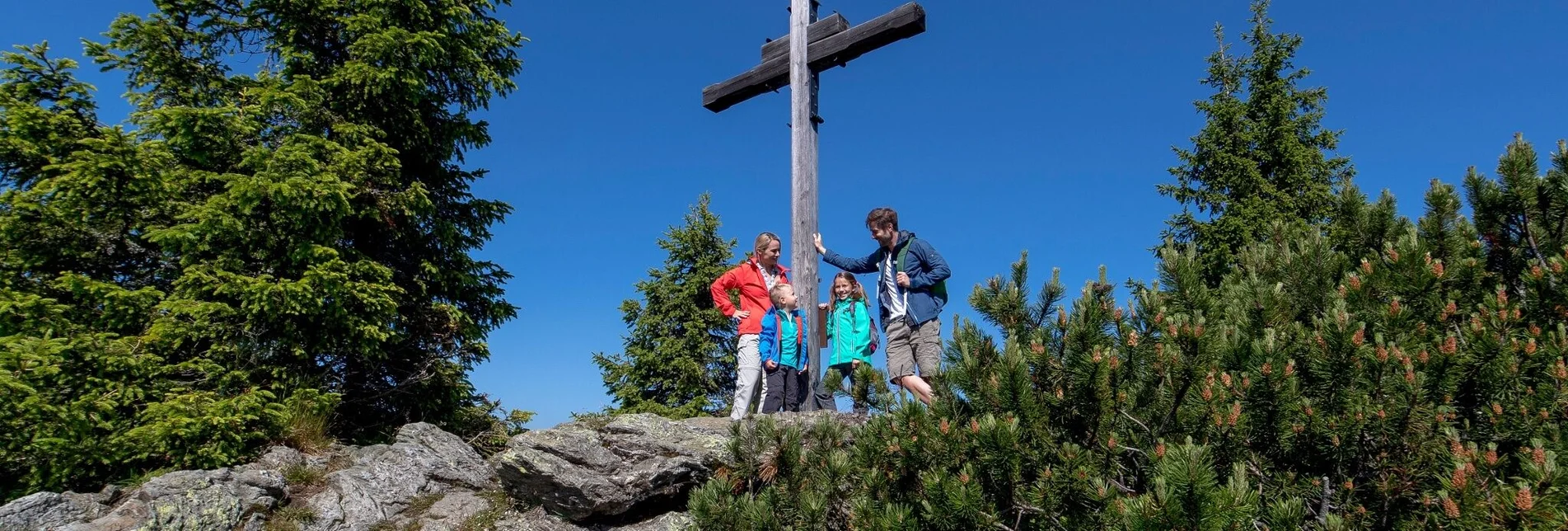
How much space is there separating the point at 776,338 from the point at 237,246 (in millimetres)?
5351

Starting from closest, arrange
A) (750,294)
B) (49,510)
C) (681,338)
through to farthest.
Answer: (49,510) < (750,294) < (681,338)

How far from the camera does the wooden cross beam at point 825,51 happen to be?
7770 mm

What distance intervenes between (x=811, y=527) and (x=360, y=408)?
6807mm

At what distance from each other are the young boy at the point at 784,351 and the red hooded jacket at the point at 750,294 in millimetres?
342

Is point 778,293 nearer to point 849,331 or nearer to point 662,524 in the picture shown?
point 849,331

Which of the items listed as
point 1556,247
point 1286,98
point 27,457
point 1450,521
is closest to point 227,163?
point 27,457

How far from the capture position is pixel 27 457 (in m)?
6.86

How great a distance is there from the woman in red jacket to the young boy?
0.75 ft

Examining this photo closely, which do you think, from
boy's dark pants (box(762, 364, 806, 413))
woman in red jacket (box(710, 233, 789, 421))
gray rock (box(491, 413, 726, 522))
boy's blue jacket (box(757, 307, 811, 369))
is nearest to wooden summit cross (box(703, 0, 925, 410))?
boy's blue jacket (box(757, 307, 811, 369))

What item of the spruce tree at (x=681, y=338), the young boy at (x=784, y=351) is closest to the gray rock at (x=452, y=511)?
Result: the young boy at (x=784, y=351)

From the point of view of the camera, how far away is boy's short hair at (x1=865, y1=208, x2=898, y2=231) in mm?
7301

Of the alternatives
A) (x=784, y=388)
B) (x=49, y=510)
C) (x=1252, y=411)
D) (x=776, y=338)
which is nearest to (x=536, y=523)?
(x=784, y=388)

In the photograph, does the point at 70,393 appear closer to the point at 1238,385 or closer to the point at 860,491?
the point at 860,491

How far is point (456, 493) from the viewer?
7.21 metres
